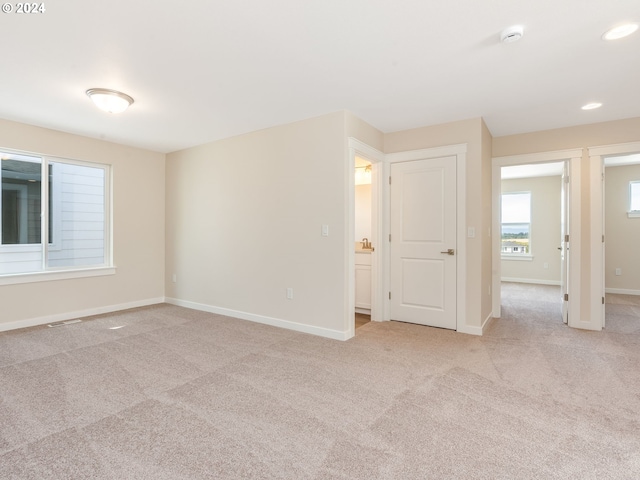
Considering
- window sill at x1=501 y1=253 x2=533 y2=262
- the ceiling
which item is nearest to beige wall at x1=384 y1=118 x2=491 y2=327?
the ceiling

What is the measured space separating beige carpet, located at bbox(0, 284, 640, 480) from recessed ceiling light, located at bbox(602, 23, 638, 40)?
240 cm

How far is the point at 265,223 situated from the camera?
413cm

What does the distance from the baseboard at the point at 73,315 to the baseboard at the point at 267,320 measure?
0.38 m

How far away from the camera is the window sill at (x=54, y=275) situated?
3.89 metres

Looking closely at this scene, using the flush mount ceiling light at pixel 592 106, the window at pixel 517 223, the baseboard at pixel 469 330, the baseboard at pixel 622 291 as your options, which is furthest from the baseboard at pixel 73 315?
the baseboard at pixel 622 291

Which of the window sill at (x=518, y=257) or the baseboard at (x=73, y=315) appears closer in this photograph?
the baseboard at (x=73, y=315)

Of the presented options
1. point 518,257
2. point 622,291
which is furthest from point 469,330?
point 518,257

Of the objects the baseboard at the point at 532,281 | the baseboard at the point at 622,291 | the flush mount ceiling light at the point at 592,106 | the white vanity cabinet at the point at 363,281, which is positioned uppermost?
the flush mount ceiling light at the point at 592,106

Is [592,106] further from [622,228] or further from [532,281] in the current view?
[532,281]

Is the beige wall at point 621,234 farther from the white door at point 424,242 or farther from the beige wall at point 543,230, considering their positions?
the white door at point 424,242

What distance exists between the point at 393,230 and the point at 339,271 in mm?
Result: 1097

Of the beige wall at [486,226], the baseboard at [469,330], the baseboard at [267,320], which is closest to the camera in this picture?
the baseboard at [267,320]

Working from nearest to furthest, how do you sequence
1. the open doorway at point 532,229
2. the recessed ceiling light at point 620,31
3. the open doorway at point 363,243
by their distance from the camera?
the recessed ceiling light at point 620,31 → the open doorway at point 363,243 → the open doorway at point 532,229

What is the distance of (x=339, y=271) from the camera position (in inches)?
139
